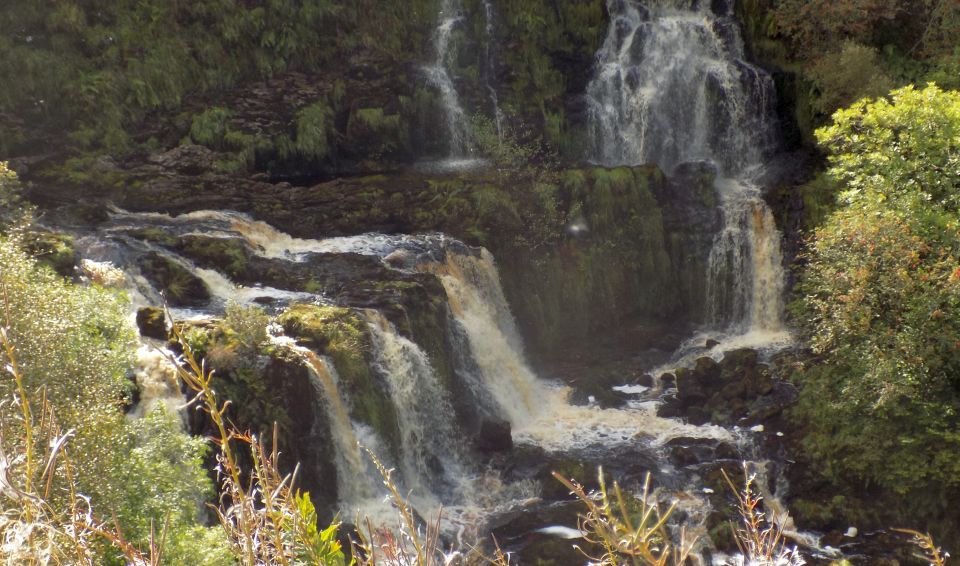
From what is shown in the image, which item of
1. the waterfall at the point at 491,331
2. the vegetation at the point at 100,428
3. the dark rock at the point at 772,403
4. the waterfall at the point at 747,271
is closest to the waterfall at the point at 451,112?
the waterfall at the point at 491,331

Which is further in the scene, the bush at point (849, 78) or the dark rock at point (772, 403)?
the bush at point (849, 78)

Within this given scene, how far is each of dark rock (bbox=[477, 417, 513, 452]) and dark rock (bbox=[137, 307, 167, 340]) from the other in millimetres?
6774

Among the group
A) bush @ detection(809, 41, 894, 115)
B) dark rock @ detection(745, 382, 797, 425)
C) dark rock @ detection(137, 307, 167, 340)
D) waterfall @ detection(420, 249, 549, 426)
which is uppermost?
bush @ detection(809, 41, 894, 115)

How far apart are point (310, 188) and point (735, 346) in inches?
490

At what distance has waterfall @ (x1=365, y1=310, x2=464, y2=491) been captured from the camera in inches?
601

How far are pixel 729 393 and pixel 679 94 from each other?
10.4m

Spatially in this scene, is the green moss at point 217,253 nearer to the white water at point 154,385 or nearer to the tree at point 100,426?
the white water at point 154,385

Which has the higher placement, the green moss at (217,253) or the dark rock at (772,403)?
the green moss at (217,253)

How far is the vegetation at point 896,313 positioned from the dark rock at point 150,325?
41.1ft

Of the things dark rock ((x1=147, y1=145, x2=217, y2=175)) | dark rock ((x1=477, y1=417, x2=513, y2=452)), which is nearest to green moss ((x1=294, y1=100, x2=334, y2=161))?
dark rock ((x1=147, y1=145, x2=217, y2=175))

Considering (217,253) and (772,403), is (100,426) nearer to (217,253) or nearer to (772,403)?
(217,253)

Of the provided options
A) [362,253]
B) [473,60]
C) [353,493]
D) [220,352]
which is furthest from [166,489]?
[473,60]

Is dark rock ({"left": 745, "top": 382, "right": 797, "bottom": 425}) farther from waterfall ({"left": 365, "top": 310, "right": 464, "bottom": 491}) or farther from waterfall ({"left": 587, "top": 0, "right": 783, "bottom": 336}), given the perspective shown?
waterfall ({"left": 587, "top": 0, "right": 783, "bottom": 336})

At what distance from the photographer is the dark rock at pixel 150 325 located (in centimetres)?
1355
